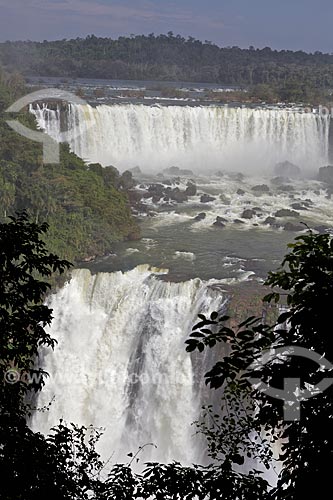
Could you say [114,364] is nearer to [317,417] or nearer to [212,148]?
[317,417]

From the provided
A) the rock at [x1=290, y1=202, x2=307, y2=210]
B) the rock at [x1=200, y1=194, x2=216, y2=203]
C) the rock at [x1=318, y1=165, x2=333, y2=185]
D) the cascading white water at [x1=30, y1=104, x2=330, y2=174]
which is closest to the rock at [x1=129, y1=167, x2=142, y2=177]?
the cascading white water at [x1=30, y1=104, x2=330, y2=174]

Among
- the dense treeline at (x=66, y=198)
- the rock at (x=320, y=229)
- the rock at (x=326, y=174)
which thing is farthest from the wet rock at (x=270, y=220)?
the rock at (x=326, y=174)

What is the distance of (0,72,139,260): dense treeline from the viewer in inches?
626

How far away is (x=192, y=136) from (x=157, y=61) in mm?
38061

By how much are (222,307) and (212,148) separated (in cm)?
1712

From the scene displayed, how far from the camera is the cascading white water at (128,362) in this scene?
37.9 feet

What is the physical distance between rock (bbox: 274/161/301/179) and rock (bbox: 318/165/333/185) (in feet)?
3.40

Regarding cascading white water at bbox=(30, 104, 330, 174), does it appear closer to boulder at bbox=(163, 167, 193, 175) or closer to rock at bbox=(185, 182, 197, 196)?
boulder at bbox=(163, 167, 193, 175)

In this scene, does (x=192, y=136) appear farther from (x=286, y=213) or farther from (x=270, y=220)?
(x=270, y=220)

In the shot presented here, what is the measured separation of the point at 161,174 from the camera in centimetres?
2494

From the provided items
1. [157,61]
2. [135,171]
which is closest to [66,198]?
[135,171]

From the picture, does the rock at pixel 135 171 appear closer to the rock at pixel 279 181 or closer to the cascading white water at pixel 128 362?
the rock at pixel 279 181

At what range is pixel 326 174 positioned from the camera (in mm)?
26578

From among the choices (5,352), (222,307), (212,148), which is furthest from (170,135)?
(5,352)
